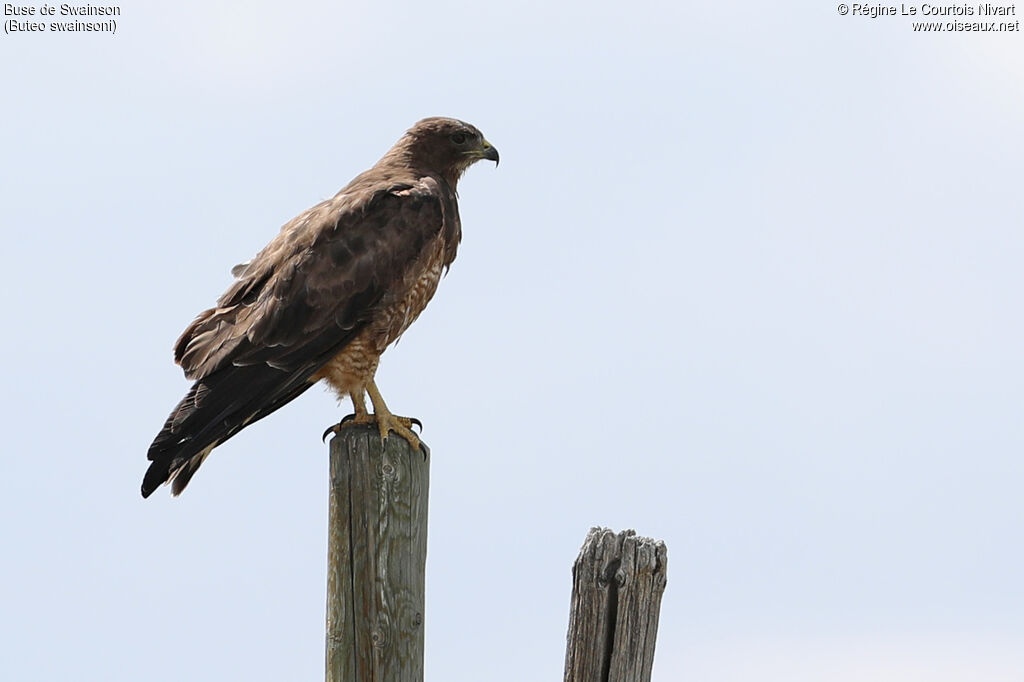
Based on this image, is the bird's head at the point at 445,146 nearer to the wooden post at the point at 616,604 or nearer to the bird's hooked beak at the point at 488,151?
the bird's hooked beak at the point at 488,151

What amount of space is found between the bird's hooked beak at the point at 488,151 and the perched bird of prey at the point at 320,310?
56 centimetres

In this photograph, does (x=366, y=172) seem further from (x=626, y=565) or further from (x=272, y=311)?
(x=626, y=565)

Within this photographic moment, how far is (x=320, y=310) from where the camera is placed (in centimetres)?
571

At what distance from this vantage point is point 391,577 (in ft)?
14.5

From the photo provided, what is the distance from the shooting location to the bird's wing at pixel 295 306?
209 inches

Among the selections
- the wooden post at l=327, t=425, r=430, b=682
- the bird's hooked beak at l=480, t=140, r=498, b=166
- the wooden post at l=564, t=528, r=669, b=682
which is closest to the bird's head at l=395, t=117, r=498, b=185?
the bird's hooked beak at l=480, t=140, r=498, b=166

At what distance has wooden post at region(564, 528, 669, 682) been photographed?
13.5 feet

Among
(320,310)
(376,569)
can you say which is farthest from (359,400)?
(376,569)

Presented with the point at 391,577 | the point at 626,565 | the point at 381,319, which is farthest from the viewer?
the point at 381,319

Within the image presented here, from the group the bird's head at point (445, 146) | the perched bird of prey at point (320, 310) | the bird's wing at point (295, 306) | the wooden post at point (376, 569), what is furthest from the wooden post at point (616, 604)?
the bird's head at point (445, 146)

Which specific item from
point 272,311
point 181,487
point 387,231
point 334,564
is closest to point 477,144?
point 387,231

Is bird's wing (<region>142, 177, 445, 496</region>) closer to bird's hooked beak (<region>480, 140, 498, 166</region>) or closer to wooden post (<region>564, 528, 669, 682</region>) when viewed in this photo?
bird's hooked beak (<region>480, 140, 498, 166</region>)

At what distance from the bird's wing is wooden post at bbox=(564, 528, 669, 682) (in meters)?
1.83

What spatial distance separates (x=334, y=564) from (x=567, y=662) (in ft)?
2.98
